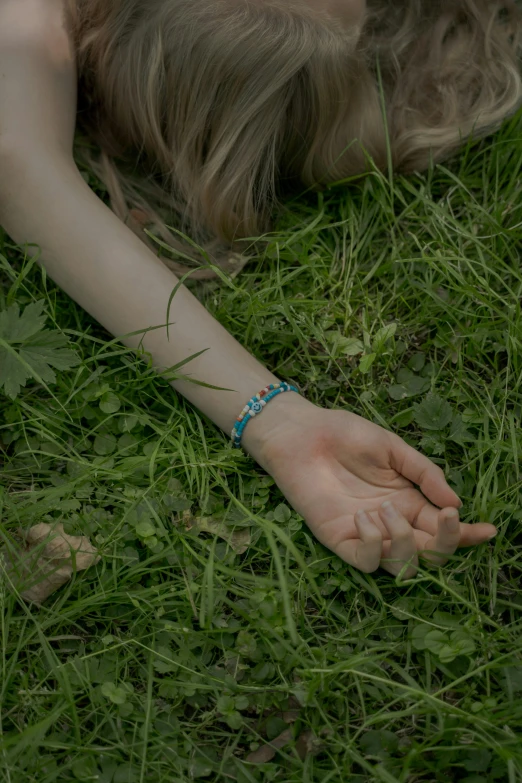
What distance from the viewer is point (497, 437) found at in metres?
1.89

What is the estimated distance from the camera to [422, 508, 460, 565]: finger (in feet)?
5.24

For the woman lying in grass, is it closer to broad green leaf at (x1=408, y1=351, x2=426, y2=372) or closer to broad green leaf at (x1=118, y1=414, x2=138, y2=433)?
broad green leaf at (x1=118, y1=414, x2=138, y2=433)

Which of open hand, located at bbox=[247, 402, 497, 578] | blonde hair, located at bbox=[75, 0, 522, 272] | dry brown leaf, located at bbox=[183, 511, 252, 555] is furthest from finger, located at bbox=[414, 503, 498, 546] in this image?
blonde hair, located at bbox=[75, 0, 522, 272]

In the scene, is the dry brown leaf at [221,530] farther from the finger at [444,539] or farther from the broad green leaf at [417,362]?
the broad green leaf at [417,362]

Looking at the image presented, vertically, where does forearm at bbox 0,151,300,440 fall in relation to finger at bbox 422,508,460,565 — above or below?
above

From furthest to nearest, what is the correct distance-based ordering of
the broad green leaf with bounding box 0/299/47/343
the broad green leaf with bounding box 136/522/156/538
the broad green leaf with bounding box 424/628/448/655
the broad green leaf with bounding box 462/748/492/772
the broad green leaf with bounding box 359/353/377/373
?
the broad green leaf with bounding box 359/353/377/373, the broad green leaf with bounding box 0/299/47/343, the broad green leaf with bounding box 136/522/156/538, the broad green leaf with bounding box 424/628/448/655, the broad green leaf with bounding box 462/748/492/772

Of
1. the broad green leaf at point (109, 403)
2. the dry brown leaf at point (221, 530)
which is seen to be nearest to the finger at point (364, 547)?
the dry brown leaf at point (221, 530)

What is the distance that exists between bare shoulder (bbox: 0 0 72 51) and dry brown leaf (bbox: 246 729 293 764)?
1.86 meters

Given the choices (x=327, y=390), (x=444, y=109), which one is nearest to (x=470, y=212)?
(x=444, y=109)

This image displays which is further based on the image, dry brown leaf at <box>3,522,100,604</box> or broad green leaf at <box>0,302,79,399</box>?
broad green leaf at <box>0,302,79,399</box>

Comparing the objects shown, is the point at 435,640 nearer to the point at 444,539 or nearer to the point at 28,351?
the point at 444,539

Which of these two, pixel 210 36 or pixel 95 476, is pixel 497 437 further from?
pixel 210 36

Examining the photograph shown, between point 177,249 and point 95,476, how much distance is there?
0.74 meters

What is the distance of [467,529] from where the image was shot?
1.69 m
